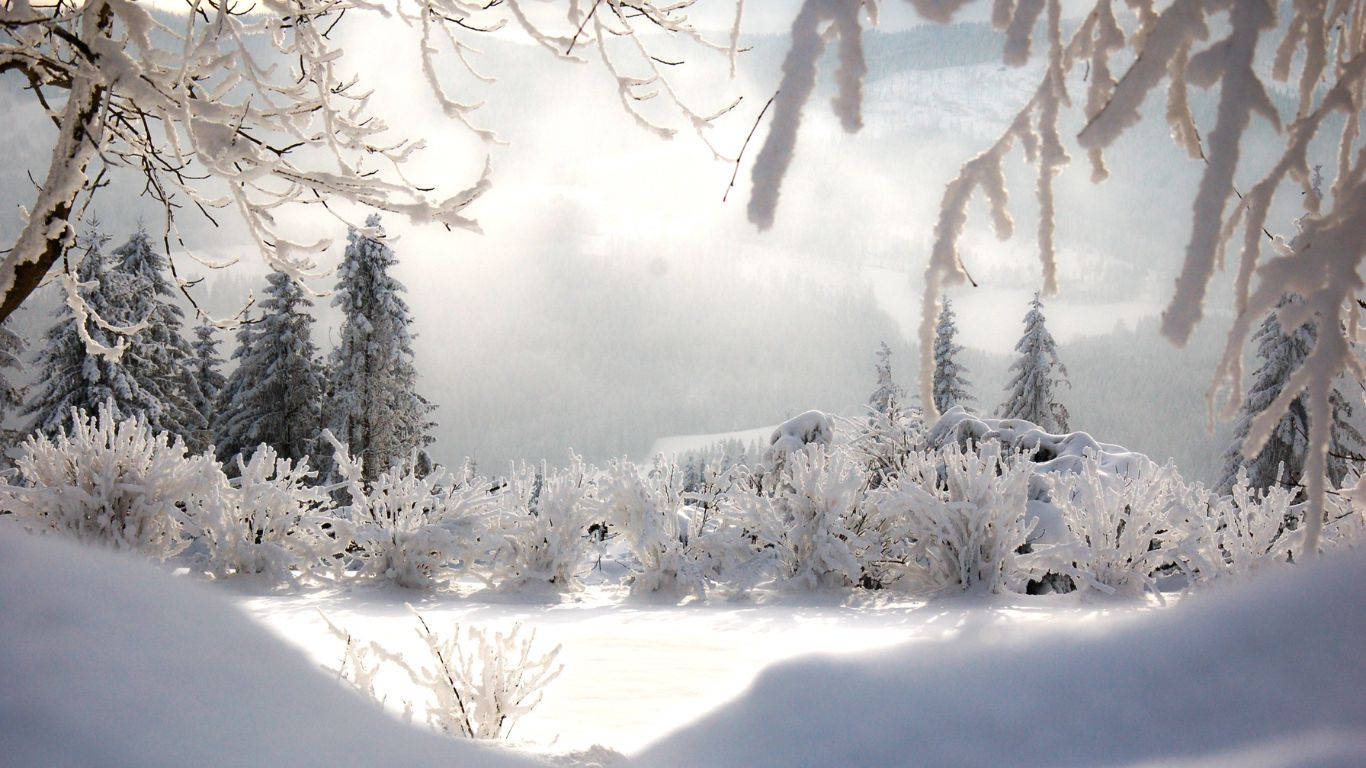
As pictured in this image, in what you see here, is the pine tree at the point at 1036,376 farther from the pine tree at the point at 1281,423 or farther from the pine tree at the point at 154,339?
the pine tree at the point at 154,339

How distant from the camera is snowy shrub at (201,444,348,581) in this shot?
666cm

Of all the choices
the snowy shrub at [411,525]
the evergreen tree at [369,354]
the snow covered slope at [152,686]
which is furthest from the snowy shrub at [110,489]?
the evergreen tree at [369,354]

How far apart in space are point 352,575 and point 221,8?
5.73 m

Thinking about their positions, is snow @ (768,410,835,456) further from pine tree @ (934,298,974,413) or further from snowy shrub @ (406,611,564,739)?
pine tree @ (934,298,974,413)

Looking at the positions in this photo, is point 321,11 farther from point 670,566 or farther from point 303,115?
point 670,566

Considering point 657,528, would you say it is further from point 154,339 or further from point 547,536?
point 154,339

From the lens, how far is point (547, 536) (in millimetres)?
7250

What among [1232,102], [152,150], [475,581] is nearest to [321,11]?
[152,150]

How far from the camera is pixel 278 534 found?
22.8 ft

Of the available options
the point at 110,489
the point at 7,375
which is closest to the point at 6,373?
the point at 7,375

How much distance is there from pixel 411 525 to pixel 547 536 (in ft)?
4.02

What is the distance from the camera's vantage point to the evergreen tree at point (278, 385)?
22.1 m

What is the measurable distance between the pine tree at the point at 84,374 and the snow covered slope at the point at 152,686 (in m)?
20.3

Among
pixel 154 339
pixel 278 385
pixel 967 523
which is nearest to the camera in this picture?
pixel 967 523
